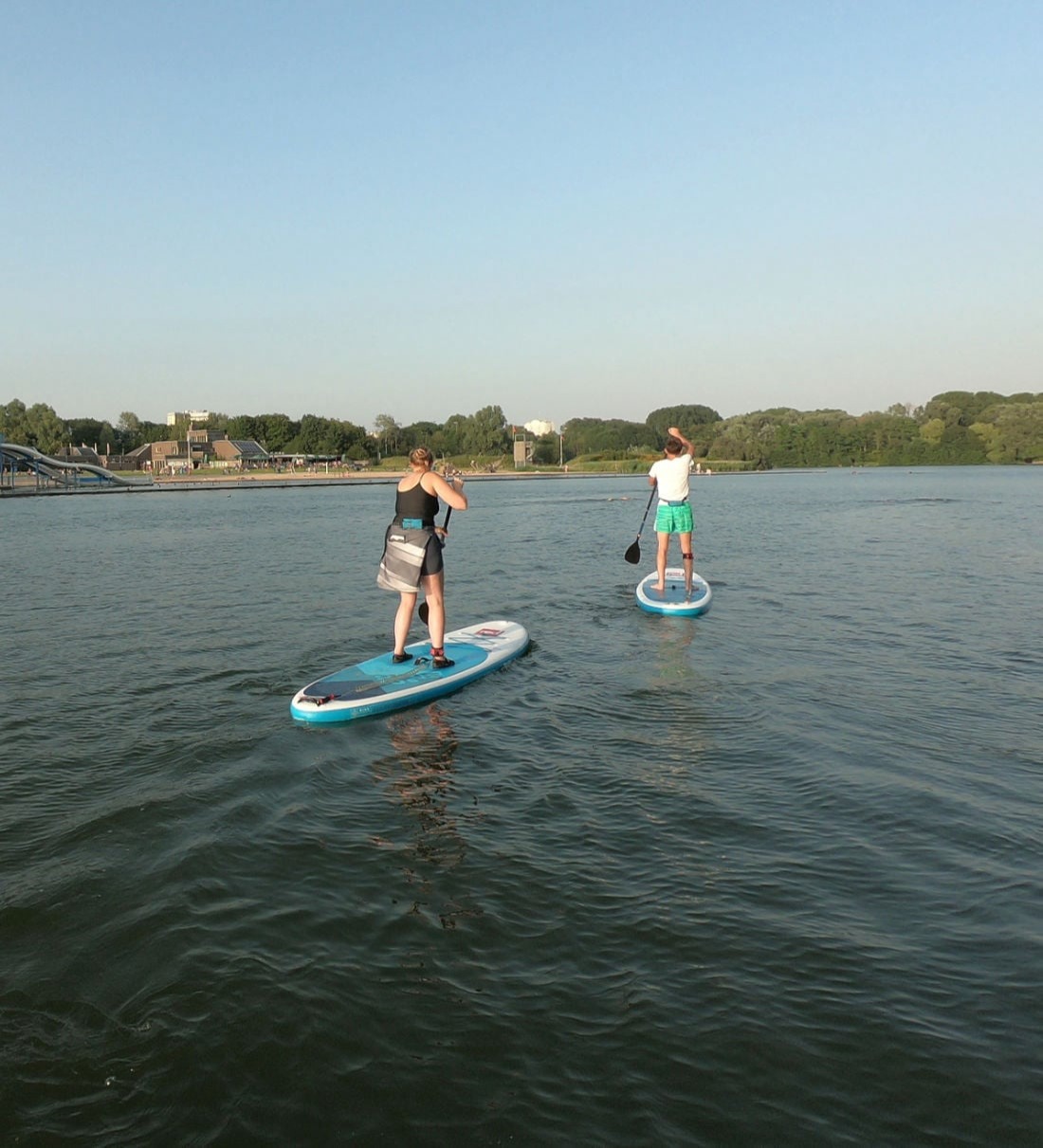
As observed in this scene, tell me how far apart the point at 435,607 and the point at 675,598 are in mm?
6282

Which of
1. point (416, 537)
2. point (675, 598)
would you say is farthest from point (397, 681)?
point (675, 598)

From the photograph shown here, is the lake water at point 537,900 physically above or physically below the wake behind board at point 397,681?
below

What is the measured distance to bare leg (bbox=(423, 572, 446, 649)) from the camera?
10133 mm

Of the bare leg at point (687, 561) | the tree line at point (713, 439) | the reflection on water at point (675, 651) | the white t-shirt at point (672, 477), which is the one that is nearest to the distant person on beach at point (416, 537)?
the reflection on water at point (675, 651)

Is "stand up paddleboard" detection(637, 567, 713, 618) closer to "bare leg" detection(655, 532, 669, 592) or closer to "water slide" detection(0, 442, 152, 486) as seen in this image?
"bare leg" detection(655, 532, 669, 592)

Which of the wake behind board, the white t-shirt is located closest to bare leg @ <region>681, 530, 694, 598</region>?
the white t-shirt

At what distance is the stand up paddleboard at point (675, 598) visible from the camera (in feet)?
48.2

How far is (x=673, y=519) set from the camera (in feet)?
50.4

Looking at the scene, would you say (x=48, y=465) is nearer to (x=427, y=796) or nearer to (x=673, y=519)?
(x=673, y=519)

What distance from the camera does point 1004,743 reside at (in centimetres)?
794

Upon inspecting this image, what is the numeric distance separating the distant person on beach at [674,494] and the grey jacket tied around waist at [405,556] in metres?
6.25

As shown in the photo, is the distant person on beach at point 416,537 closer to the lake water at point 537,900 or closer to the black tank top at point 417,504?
the black tank top at point 417,504

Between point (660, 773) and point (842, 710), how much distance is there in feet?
9.07

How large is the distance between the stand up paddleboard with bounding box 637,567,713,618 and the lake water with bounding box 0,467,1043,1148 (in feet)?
7.35
